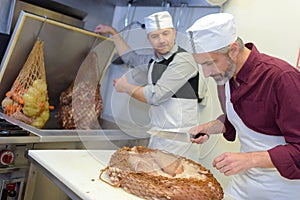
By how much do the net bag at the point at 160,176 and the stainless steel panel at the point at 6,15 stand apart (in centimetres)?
115

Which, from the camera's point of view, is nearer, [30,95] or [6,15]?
[30,95]

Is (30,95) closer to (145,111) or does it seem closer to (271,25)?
(145,111)

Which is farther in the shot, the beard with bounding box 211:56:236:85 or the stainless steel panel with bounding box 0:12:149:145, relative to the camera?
the stainless steel panel with bounding box 0:12:149:145

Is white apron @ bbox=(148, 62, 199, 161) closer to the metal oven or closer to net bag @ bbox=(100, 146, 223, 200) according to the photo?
net bag @ bbox=(100, 146, 223, 200)

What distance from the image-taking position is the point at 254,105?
112cm

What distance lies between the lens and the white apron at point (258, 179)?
116 cm

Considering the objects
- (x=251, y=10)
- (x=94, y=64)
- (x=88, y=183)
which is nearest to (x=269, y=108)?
(x=88, y=183)

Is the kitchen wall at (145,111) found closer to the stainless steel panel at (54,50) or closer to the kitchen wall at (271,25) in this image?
the stainless steel panel at (54,50)

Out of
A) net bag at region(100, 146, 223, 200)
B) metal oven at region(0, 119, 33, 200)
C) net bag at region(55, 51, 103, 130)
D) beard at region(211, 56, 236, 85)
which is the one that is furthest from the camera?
net bag at region(55, 51, 103, 130)

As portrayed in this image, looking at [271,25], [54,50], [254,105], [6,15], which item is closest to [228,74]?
[254,105]

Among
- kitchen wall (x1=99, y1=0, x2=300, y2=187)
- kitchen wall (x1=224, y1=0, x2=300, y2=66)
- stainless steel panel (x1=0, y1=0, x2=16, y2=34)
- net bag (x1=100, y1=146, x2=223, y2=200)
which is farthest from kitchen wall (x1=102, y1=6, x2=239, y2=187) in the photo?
stainless steel panel (x1=0, y1=0, x2=16, y2=34)

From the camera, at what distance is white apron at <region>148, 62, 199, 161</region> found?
1289 mm

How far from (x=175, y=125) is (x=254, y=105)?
331 millimetres

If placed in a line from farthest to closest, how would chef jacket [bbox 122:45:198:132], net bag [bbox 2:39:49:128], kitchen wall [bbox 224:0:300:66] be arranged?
1. net bag [bbox 2:39:49:128]
2. kitchen wall [bbox 224:0:300:66]
3. chef jacket [bbox 122:45:198:132]
